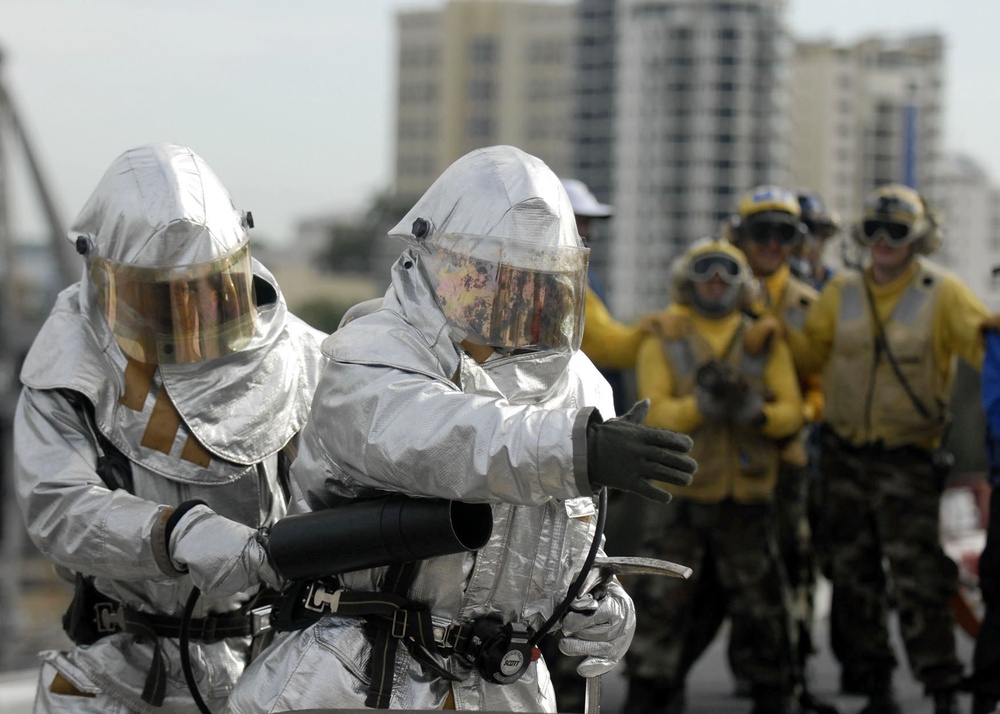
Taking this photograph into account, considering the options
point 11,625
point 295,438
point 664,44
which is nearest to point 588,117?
point 664,44

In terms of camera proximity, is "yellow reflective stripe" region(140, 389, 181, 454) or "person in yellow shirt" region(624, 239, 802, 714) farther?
"person in yellow shirt" region(624, 239, 802, 714)

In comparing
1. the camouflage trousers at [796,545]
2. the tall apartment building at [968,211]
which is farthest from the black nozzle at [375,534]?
the tall apartment building at [968,211]

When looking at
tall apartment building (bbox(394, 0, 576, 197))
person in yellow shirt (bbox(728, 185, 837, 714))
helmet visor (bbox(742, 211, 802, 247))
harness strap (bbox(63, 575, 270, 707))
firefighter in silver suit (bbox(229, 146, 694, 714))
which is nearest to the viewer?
firefighter in silver suit (bbox(229, 146, 694, 714))

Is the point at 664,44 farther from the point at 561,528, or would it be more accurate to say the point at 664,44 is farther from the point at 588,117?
the point at 561,528

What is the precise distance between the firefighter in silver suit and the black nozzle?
0.05 meters

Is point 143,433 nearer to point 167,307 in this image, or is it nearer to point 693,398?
point 167,307

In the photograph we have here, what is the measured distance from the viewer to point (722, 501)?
256 inches

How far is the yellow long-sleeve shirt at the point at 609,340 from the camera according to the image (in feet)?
A: 22.0

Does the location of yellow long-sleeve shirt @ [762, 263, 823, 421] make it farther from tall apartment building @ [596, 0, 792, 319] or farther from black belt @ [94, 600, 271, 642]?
tall apartment building @ [596, 0, 792, 319]

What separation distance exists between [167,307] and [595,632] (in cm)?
134

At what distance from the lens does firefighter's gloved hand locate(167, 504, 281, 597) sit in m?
3.52

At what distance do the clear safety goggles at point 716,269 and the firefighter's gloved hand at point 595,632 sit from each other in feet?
10.1

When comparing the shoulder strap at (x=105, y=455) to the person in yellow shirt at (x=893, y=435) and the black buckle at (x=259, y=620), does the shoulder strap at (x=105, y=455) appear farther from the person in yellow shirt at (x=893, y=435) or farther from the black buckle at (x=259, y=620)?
the person in yellow shirt at (x=893, y=435)

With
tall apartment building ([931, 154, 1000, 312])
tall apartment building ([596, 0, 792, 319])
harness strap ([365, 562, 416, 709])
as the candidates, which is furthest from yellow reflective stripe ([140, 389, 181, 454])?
tall apartment building ([596, 0, 792, 319])
